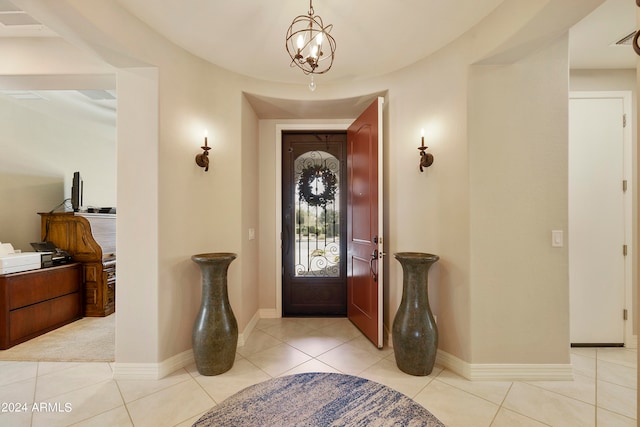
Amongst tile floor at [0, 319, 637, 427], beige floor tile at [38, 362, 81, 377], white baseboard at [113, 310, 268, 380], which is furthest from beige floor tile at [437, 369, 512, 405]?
beige floor tile at [38, 362, 81, 377]

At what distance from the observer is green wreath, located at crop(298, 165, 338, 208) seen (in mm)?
3400

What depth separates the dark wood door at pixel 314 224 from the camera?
3.40 metres

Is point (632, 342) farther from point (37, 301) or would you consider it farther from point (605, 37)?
point (37, 301)

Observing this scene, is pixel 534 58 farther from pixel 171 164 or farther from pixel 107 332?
Answer: pixel 107 332

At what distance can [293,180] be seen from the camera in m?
3.41

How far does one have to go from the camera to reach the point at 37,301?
9.52 feet

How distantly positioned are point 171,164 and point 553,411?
10.8ft

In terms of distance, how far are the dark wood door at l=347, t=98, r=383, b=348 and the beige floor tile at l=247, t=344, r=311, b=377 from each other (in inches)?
30.6

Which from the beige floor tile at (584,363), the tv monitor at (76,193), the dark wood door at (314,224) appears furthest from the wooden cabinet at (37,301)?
the beige floor tile at (584,363)

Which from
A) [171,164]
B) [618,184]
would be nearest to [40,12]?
[171,164]

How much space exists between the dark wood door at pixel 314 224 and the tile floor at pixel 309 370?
922 mm

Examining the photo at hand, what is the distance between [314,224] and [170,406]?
223 cm

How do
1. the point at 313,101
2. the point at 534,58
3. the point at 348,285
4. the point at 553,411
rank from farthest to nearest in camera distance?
the point at 348,285 < the point at 313,101 < the point at 534,58 < the point at 553,411

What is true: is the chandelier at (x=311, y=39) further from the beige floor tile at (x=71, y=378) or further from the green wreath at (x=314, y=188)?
the beige floor tile at (x=71, y=378)
